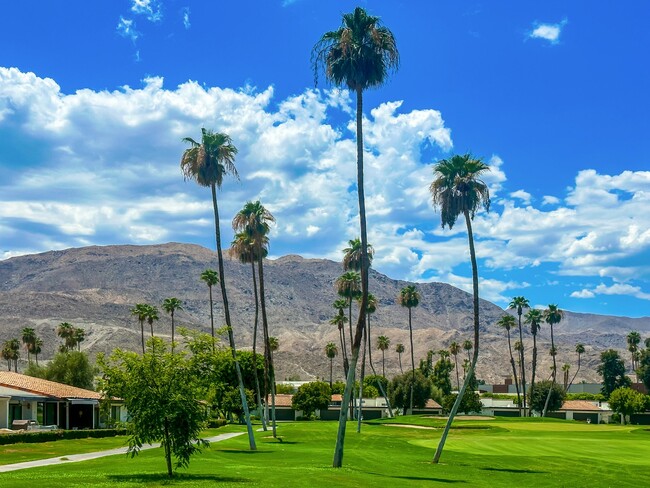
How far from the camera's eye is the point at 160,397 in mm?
28797

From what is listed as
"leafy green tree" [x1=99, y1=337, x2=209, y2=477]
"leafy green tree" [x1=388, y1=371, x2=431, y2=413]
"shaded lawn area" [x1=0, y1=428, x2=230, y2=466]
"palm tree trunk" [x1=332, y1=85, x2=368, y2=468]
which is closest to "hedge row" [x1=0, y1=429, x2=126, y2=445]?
"shaded lawn area" [x1=0, y1=428, x2=230, y2=466]

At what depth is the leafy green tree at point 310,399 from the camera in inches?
5044

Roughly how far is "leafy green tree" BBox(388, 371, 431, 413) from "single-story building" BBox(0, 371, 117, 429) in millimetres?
65706

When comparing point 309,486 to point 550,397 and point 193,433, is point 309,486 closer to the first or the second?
point 193,433

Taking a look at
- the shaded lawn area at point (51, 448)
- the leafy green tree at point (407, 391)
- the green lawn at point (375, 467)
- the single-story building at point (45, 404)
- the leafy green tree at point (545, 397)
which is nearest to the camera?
the green lawn at point (375, 467)

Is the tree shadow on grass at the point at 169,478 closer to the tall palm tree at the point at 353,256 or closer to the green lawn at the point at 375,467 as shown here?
the green lawn at the point at 375,467

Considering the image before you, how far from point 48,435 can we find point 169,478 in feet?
102

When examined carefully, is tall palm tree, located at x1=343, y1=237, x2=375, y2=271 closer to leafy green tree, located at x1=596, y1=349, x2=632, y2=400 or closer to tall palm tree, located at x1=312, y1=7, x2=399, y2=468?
tall palm tree, located at x1=312, y1=7, x2=399, y2=468

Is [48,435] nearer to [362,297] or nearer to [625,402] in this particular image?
[362,297]

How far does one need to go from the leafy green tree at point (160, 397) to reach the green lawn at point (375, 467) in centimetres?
144

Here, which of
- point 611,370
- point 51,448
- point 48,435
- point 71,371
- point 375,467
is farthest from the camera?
point 611,370

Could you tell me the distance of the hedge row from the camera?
51884mm

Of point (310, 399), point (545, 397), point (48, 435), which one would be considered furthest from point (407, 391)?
point (48, 435)

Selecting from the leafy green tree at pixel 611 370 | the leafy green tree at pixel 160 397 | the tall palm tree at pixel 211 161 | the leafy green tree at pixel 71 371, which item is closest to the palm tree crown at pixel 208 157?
the tall palm tree at pixel 211 161
